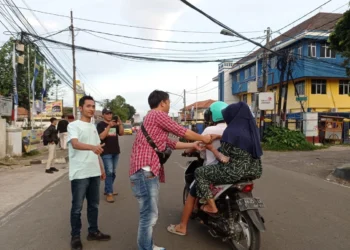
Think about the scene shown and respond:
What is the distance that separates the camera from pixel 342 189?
766 cm

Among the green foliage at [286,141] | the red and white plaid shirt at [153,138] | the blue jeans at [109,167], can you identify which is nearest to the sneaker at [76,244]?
the red and white plaid shirt at [153,138]

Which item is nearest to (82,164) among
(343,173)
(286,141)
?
(343,173)

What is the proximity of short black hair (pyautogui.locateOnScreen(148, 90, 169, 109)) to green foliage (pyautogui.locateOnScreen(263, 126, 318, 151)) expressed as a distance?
1616 cm

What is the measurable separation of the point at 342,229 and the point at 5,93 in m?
39.0

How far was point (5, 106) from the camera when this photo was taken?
1441cm

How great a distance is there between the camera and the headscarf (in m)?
3.60

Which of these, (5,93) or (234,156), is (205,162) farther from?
(5,93)

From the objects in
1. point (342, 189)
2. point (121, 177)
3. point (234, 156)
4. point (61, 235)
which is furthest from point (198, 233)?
point (121, 177)

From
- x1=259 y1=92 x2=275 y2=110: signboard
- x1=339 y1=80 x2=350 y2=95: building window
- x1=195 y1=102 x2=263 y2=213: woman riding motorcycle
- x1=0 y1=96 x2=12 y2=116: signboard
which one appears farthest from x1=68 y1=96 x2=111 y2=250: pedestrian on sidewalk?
x1=339 y1=80 x2=350 y2=95: building window

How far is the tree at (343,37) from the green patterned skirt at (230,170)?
753 centimetres

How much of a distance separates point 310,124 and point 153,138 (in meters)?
19.7

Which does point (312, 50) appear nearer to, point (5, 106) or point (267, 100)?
point (267, 100)

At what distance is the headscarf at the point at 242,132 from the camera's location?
360cm

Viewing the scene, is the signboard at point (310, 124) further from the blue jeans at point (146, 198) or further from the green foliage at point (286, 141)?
the blue jeans at point (146, 198)
